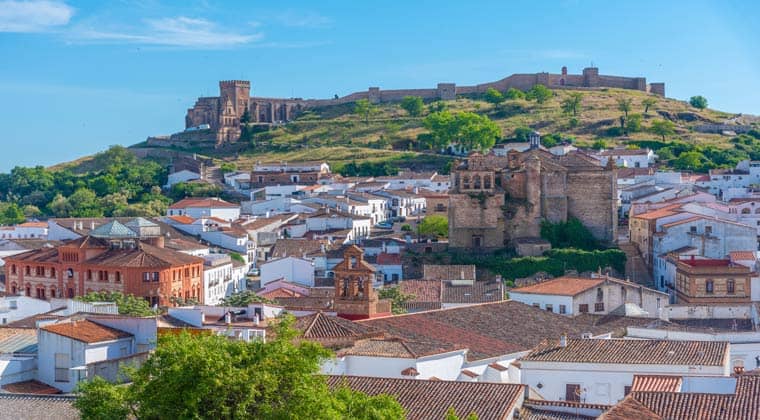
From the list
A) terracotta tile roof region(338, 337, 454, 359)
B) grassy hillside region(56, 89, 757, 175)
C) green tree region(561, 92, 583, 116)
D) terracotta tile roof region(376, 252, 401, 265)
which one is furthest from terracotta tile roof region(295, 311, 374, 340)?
green tree region(561, 92, 583, 116)

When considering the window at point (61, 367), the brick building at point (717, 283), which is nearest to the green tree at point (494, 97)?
the brick building at point (717, 283)

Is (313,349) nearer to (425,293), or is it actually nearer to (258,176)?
(425,293)

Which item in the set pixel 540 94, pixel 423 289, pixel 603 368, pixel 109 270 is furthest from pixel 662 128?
pixel 603 368

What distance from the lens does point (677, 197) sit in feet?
215

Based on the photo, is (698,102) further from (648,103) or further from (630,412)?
(630,412)

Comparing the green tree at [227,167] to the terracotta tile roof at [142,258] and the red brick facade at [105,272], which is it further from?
the terracotta tile roof at [142,258]

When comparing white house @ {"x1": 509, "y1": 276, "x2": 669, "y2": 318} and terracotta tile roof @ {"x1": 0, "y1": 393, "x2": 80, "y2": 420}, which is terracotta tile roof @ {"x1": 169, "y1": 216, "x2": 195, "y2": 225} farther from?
terracotta tile roof @ {"x1": 0, "y1": 393, "x2": 80, "y2": 420}

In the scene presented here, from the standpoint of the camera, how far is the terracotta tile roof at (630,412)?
17.6 m

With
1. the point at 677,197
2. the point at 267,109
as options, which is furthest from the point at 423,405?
the point at 267,109

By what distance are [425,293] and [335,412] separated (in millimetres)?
27304

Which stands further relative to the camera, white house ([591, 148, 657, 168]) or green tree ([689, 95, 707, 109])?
green tree ([689, 95, 707, 109])

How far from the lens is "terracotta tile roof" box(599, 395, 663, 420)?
17.6 m

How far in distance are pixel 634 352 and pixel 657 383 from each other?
15.2 ft

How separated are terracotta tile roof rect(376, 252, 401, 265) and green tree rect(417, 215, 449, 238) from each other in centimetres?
828
